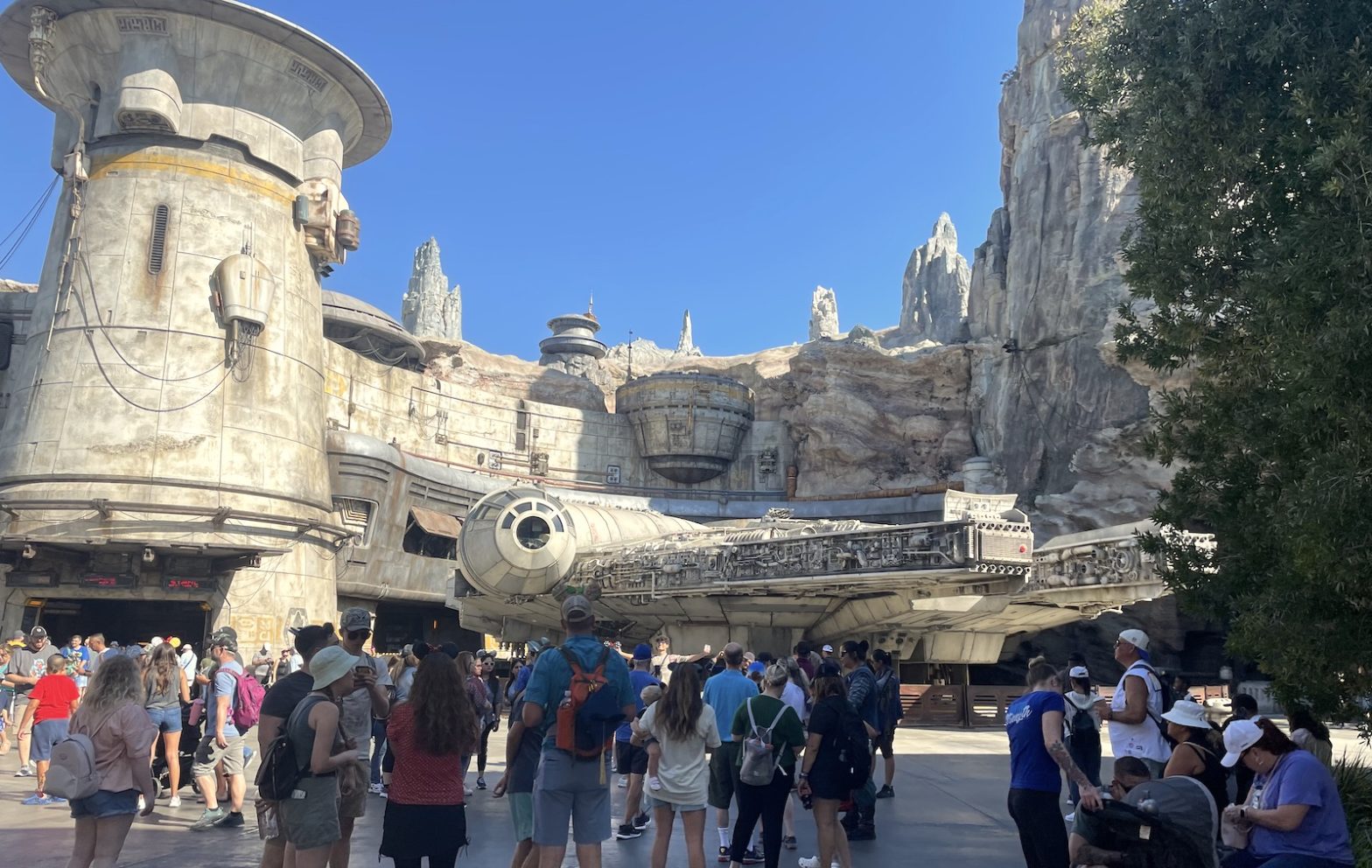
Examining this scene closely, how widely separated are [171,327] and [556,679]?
78.7 ft

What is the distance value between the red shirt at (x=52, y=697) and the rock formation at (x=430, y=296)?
439 feet

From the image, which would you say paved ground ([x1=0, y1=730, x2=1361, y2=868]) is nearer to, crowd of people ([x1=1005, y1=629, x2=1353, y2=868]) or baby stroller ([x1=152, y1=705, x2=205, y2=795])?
baby stroller ([x1=152, y1=705, x2=205, y2=795])

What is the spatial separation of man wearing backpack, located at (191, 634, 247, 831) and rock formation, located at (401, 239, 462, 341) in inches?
5347

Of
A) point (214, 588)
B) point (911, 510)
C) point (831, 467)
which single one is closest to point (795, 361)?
point (831, 467)

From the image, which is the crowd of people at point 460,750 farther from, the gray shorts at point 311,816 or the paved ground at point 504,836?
the paved ground at point 504,836

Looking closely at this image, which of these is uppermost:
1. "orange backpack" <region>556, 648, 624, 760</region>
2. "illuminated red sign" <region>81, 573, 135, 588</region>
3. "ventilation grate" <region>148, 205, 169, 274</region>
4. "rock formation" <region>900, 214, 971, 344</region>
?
"rock formation" <region>900, 214, 971, 344</region>

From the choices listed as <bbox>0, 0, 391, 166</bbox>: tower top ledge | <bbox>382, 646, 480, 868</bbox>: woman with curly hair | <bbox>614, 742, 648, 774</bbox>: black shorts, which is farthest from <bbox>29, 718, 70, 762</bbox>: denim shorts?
<bbox>0, 0, 391, 166</bbox>: tower top ledge

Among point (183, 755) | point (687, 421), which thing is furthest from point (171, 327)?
point (687, 421)

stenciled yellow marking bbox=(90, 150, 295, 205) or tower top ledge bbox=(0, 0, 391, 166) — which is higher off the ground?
tower top ledge bbox=(0, 0, 391, 166)

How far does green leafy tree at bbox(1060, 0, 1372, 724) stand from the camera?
6328 mm

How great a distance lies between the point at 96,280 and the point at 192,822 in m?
21.5

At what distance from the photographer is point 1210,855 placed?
13.0ft

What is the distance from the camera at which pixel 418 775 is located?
16.4 ft

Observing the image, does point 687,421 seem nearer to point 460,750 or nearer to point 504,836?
point 504,836
